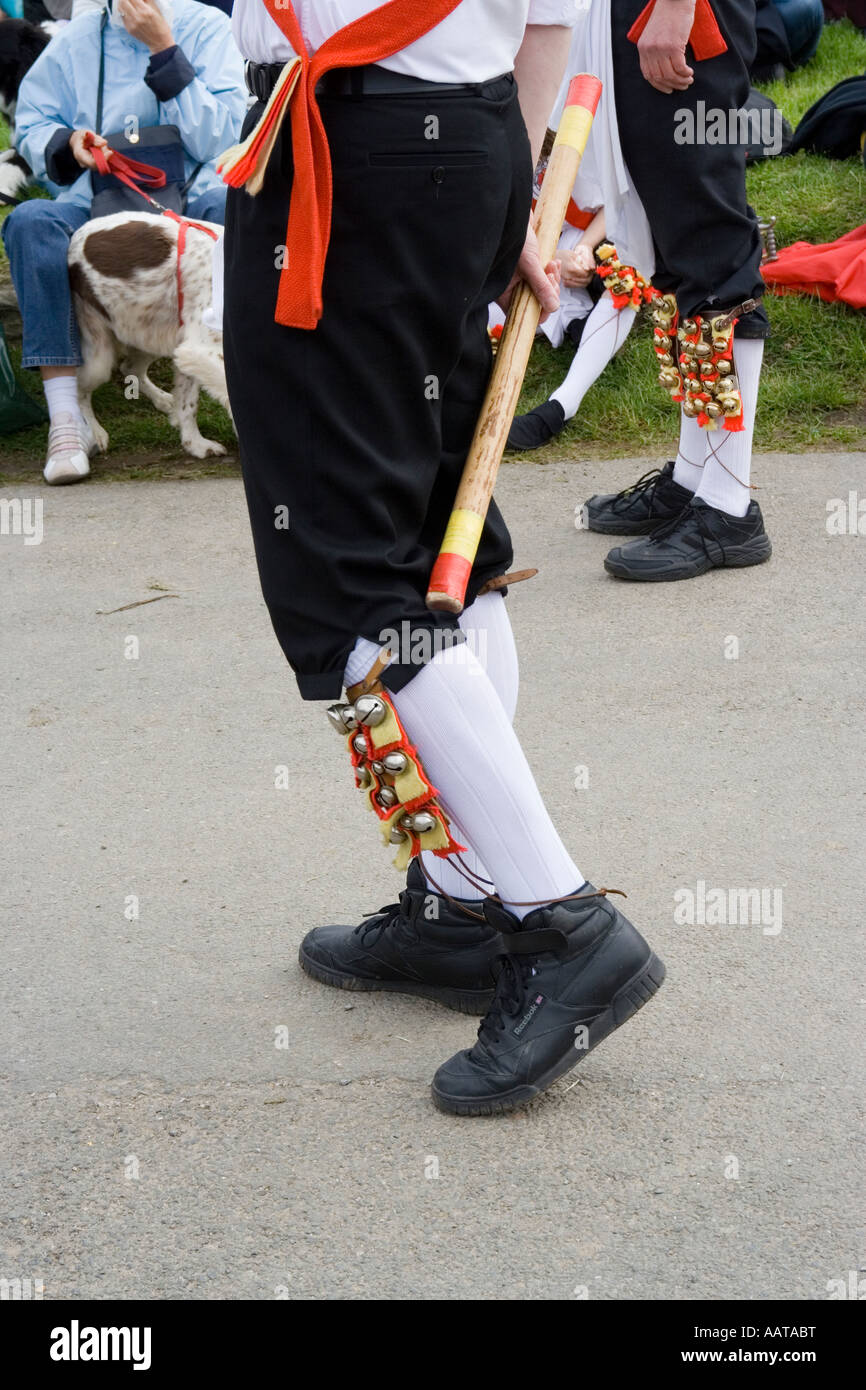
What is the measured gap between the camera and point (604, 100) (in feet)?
11.9

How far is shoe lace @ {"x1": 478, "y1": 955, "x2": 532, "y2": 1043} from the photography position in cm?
197

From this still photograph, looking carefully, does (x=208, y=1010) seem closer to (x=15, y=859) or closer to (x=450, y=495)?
(x=15, y=859)

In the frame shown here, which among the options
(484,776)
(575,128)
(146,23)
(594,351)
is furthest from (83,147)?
(484,776)

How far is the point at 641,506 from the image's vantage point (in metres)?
4.10

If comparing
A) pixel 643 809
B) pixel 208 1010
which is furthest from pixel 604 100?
pixel 208 1010

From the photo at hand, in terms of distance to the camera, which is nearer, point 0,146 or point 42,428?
point 42,428

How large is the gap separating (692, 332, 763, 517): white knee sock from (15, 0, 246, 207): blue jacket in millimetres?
2190

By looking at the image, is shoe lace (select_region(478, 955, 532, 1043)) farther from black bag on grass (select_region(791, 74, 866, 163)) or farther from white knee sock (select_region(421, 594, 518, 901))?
black bag on grass (select_region(791, 74, 866, 163))

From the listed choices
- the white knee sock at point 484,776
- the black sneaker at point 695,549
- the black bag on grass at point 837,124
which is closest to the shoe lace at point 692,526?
the black sneaker at point 695,549

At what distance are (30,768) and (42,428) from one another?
265 cm

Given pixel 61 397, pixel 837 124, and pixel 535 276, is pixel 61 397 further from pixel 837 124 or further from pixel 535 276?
pixel 837 124

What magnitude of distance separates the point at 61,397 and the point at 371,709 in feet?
11.7

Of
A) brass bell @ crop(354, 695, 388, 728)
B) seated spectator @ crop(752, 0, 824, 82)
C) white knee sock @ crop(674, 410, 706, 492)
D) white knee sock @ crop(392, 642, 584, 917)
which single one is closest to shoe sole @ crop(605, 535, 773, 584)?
white knee sock @ crop(674, 410, 706, 492)

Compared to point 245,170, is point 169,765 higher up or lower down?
lower down
